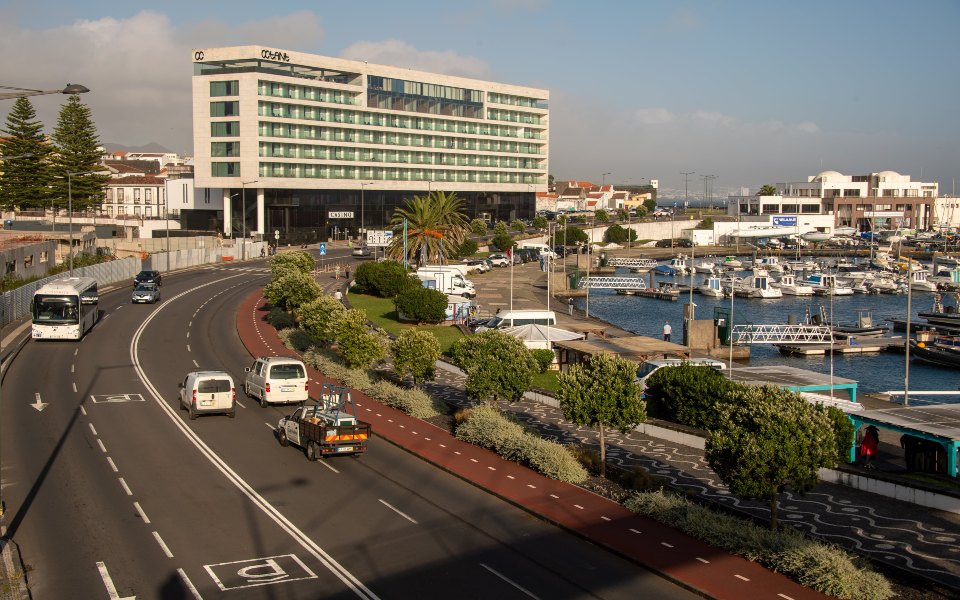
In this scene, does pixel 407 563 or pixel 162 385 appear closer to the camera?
pixel 407 563

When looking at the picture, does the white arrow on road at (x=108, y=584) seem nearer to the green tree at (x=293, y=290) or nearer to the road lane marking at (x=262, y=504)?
the road lane marking at (x=262, y=504)

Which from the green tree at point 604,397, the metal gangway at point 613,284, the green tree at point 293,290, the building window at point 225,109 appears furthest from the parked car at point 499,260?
the green tree at point 604,397

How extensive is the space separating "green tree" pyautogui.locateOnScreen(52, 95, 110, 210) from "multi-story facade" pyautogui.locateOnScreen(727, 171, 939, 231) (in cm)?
12320

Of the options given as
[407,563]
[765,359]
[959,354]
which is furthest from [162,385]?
[959,354]

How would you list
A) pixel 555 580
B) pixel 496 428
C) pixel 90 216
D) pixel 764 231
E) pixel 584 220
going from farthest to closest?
pixel 584 220 → pixel 764 231 → pixel 90 216 → pixel 496 428 → pixel 555 580

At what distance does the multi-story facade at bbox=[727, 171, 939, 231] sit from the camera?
18350 cm

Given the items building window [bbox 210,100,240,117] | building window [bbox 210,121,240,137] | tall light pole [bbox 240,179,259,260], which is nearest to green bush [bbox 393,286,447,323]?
tall light pole [bbox 240,179,259,260]

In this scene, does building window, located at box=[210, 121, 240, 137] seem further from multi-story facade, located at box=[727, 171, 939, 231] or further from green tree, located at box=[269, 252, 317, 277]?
multi-story facade, located at box=[727, 171, 939, 231]

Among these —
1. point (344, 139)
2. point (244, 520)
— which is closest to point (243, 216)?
point (344, 139)

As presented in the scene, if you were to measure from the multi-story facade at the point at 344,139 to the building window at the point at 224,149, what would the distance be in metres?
0.18

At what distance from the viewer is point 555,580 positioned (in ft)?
59.7

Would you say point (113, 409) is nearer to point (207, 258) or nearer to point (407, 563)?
point (407, 563)

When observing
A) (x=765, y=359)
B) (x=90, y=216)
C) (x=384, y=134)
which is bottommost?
(x=765, y=359)

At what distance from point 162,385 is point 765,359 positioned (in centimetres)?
4295
